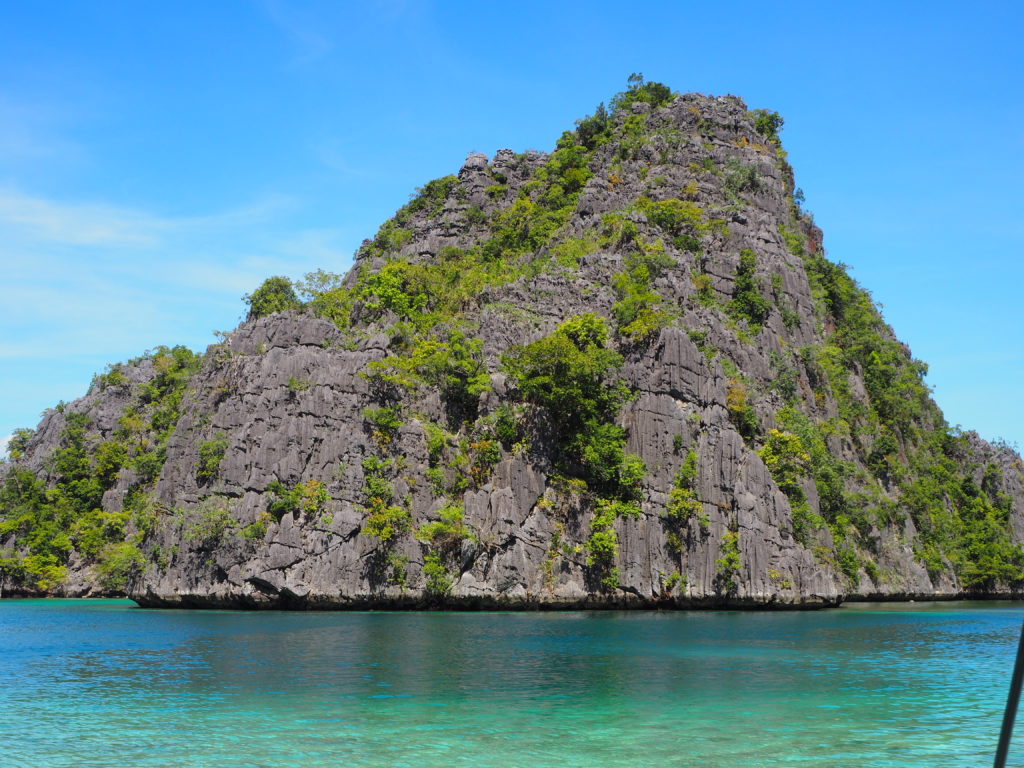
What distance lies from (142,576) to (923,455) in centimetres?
7169

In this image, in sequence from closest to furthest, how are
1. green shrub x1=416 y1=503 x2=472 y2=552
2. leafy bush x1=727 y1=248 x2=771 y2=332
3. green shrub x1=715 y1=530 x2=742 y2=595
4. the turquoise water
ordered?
the turquoise water
green shrub x1=715 y1=530 x2=742 y2=595
green shrub x1=416 y1=503 x2=472 y2=552
leafy bush x1=727 y1=248 x2=771 y2=332

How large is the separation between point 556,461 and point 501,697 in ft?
121

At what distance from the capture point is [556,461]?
5706cm

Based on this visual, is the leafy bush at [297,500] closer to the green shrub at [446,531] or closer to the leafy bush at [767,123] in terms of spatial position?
the green shrub at [446,531]

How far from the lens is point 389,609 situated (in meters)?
52.9

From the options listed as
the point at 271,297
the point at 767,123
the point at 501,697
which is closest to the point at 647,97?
the point at 767,123

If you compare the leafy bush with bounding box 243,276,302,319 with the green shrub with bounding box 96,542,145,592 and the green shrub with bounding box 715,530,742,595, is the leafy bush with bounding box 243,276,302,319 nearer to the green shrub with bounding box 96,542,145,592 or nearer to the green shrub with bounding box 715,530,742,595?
the green shrub with bounding box 96,542,145,592

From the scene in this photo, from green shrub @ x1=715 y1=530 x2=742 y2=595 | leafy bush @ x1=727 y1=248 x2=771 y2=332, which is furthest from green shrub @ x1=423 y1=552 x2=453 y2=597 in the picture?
leafy bush @ x1=727 y1=248 x2=771 y2=332

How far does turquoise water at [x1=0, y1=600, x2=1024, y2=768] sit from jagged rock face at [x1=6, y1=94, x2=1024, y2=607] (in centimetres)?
1457

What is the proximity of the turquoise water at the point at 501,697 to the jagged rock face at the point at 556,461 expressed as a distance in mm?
14574

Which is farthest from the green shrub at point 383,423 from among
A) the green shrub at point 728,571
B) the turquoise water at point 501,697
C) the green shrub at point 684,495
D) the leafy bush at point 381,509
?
the green shrub at point 728,571

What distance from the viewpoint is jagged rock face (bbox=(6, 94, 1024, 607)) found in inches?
2060

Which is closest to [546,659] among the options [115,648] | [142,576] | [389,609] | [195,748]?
[195,748]

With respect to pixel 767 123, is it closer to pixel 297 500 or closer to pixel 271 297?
pixel 271 297
